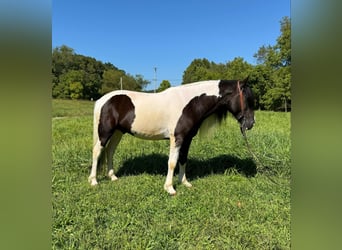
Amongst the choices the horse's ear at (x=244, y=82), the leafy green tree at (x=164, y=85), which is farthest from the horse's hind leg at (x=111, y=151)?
the horse's ear at (x=244, y=82)

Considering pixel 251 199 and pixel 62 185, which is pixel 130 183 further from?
pixel 251 199

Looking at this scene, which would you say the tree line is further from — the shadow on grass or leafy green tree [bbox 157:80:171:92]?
the shadow on grass

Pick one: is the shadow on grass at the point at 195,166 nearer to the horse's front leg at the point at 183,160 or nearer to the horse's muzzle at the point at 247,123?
the horse's front leg at the point at 183,160

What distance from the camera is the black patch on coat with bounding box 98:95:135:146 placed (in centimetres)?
366

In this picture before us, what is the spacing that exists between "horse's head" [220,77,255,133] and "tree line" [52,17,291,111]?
0.18 m

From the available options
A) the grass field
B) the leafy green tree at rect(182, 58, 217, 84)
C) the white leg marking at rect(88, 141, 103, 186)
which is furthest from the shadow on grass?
the leafy green tree at rect(182, 58, 217, 84)

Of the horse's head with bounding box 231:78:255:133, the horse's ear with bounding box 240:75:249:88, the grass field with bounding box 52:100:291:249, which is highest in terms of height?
the horse's ear with bounding box 240:75:249:88

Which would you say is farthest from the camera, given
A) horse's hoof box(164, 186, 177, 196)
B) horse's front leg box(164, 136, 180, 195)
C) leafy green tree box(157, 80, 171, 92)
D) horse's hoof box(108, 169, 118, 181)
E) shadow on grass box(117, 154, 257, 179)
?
leafy green tree box(157, 80, 171, 92)

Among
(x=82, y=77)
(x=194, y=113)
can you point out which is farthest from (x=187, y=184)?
(x=82, y=77)

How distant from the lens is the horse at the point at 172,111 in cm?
356

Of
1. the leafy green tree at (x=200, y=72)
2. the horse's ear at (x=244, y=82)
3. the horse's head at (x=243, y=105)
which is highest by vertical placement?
the leafy green tree at (x=200, y=72)

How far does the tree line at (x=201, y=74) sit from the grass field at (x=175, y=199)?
0.73 ft

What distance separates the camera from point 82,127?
6996 millimetres
